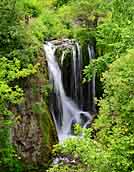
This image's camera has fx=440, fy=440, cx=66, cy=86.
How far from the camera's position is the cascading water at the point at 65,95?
18203mm

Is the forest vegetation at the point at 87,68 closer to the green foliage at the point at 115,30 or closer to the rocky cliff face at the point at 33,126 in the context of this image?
the green foliage at the point at 115,30

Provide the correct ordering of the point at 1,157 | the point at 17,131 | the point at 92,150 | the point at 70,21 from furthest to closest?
the point at 70,21
the point at 17,131
the point at 1,157
the point at 92,150

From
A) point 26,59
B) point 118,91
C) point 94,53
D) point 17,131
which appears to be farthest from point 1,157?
point 94,53

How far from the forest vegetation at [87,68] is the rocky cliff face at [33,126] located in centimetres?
46

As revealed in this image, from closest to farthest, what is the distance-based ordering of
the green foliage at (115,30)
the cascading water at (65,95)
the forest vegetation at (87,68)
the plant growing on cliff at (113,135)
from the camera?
the plant growing on cliff at (113,135), the forest vegetation at (87,68), the green foliage at (115,30), the cascading water at (65,95)

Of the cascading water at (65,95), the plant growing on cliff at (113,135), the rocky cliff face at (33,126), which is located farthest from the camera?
the cascading water at (65,95)

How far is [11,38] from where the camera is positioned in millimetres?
14547

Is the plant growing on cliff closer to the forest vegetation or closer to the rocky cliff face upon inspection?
the forest vegetation

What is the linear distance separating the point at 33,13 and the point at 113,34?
835 centimetres

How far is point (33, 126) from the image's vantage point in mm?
15430

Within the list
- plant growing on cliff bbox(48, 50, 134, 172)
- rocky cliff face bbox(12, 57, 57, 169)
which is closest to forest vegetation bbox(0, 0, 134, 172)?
plant growing on cliff bbox(48, 50, 134, 172)

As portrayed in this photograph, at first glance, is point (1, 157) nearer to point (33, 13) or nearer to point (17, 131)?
point (17, 131)

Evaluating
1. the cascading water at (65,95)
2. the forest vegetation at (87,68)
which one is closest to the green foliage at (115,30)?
the forest vegetation at (87,68)

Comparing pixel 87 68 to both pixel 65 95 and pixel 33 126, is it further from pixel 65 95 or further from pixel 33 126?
pixel 65 95
